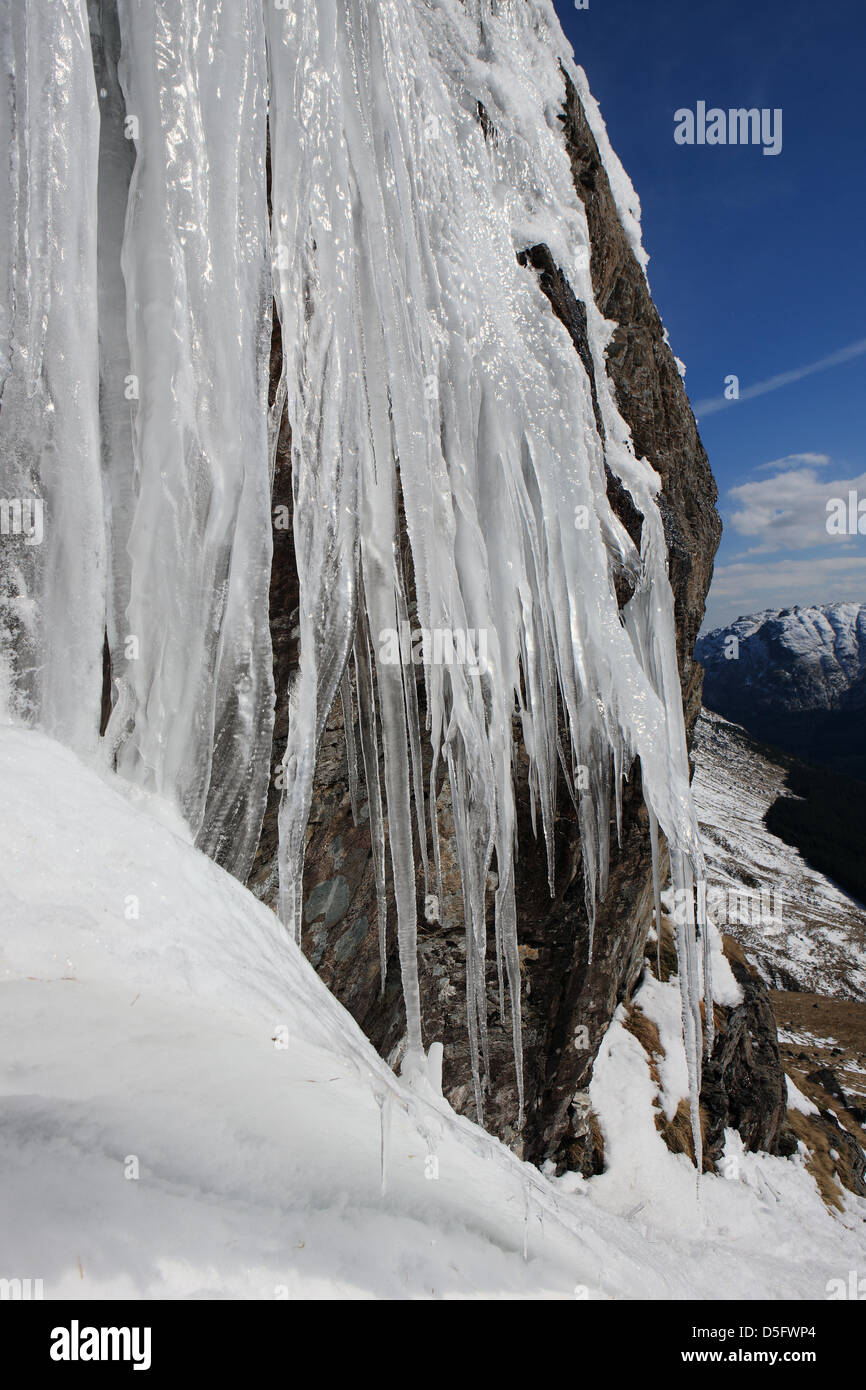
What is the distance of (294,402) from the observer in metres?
2.64

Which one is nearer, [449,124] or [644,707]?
[449,124]

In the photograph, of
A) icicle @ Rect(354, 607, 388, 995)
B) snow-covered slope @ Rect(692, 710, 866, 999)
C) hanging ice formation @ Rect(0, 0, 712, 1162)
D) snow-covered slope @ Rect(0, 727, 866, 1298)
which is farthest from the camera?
snow-covered slope @ Rect(692, 710, 866, 999)

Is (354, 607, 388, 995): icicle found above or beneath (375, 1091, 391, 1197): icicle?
above

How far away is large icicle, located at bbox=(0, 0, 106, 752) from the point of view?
1843 mm

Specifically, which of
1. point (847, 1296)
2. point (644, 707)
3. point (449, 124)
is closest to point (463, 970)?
point (644, 707)

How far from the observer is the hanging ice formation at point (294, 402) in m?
1.96

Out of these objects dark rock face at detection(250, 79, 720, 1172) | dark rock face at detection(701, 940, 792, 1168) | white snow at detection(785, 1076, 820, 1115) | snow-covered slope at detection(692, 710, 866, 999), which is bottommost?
snow-covered slope at detection(692, 710, 866, 999)

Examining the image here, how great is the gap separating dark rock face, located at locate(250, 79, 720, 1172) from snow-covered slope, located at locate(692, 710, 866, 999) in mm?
21359

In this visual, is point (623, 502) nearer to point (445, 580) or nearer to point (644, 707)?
point (644, 707)

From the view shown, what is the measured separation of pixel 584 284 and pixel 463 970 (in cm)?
532

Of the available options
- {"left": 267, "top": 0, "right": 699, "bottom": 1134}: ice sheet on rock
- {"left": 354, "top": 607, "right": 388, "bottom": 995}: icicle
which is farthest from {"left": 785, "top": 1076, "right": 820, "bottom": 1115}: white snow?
{"left": 354, "top": 607, "right": 388, "bottom": 995}: icicle

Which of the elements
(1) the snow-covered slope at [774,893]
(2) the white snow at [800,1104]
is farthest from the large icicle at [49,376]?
(1) the snow-covered slope at [774,893]

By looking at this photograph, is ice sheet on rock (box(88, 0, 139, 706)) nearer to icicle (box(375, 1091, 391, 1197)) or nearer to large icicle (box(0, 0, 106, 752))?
large icicle (box(0, 0, 106, 752))
